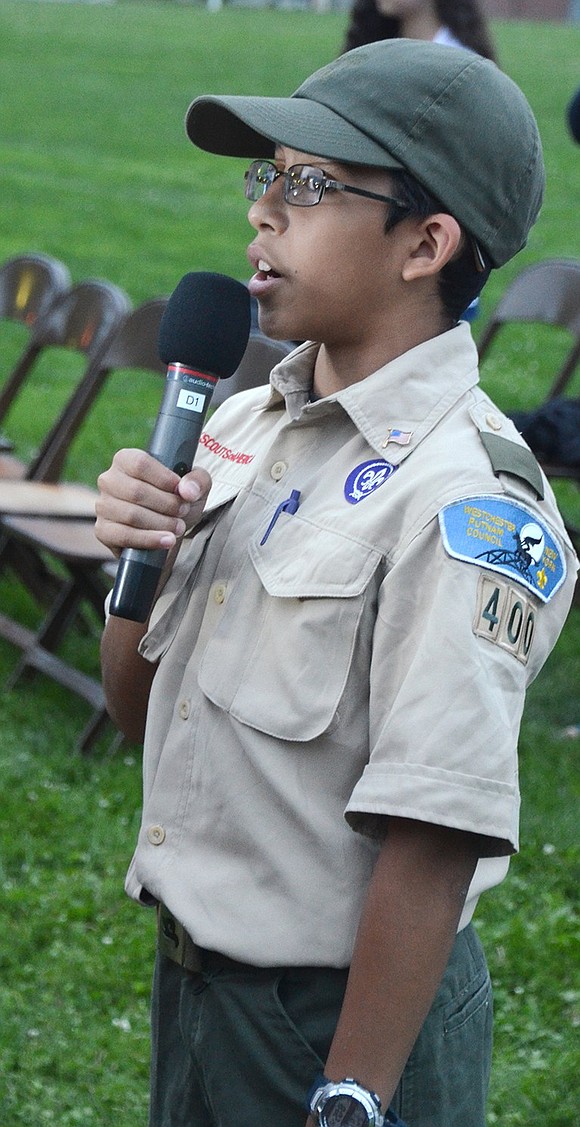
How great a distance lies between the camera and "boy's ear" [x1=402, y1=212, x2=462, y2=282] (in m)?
1.79

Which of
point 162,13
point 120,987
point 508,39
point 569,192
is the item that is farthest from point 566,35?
point 120,987

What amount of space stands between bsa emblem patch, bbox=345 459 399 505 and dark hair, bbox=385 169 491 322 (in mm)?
235

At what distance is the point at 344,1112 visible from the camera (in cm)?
163

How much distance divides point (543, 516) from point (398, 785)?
1.17 feet

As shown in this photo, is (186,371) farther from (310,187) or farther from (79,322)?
(79,322)

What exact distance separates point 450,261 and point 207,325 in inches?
12.8

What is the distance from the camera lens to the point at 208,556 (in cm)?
198

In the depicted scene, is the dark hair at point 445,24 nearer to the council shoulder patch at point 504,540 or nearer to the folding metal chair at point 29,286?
the folding metal chair at point 29,286

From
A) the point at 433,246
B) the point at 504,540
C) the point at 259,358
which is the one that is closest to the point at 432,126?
the point at 433,246

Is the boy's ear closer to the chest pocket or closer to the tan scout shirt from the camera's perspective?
the tan scout shirt

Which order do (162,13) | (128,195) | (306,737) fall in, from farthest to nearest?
(162,13) → (128,195) → (306,737)

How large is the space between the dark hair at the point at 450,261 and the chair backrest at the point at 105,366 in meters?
3.73

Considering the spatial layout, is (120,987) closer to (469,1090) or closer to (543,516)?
(469,1090)

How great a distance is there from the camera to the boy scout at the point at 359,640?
1639 mm
